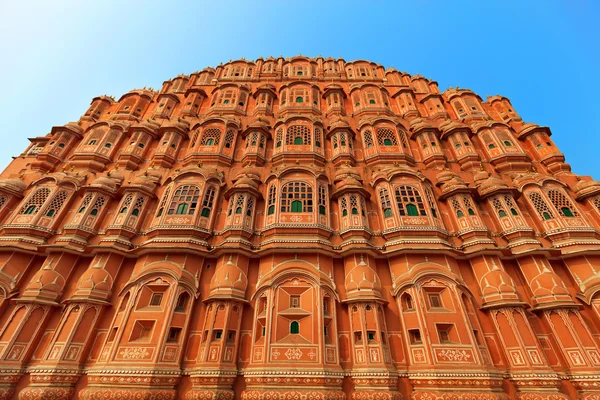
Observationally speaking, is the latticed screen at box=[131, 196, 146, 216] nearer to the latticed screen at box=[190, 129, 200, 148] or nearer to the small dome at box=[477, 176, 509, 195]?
the latticed screen at box=[190, 129, 200, 148]

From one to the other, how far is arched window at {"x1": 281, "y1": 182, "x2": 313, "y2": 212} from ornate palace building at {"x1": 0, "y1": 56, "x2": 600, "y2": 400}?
0.09 meters

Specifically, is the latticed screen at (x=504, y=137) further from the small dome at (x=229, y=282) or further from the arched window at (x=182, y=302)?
the arched window at (x=182, y=302)

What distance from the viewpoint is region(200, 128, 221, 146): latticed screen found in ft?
62.8

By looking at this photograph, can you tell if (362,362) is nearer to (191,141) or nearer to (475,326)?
(475,326)

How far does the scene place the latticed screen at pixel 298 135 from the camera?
1908 cm

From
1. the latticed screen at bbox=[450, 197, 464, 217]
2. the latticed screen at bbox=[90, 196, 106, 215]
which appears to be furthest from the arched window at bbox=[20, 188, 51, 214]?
the latticed screen at bbox=[450, 197, 464, 217]

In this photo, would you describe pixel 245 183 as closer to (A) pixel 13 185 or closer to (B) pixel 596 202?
(A) pixel 13 185

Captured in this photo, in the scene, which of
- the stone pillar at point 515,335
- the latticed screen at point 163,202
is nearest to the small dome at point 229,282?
the latticed screen at point 163,202

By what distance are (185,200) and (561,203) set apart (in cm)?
1923

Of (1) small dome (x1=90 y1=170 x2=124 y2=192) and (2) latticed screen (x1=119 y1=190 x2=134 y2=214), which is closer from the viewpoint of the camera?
(2) latticed screen (x1=119 y1=190 x2=134 y2=214)

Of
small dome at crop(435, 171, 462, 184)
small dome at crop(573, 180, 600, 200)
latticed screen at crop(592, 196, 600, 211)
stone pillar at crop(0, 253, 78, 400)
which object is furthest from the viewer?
small dome at crop(435, 171, 462, 184)

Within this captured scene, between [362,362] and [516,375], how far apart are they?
5.27 m

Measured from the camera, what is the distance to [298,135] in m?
19.4

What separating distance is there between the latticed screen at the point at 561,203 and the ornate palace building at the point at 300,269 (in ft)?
0.25
